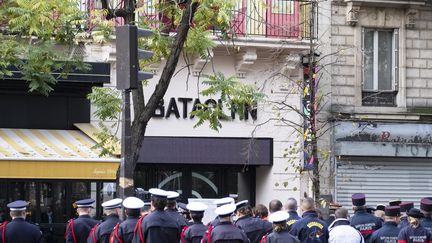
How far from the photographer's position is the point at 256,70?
25.7 meters

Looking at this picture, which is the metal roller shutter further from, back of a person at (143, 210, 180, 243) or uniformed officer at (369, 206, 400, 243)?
back of a person at (143, 210, 180, 243)

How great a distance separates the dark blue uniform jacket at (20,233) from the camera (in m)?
16.6

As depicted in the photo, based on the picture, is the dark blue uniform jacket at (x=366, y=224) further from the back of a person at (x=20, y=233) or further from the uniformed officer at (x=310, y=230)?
the back of a person at (x=20, y=233)

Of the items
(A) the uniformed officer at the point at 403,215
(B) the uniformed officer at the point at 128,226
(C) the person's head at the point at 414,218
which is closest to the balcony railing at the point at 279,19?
(A) the uniformed officer at the point at 403,215

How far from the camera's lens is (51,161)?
69.6 ft

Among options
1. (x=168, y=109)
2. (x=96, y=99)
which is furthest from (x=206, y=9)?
(x=168, y=109)

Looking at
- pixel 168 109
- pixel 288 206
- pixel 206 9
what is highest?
pixel 206 9

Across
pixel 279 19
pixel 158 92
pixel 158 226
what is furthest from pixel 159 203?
pixel 279 19

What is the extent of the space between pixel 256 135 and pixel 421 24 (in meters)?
5.48

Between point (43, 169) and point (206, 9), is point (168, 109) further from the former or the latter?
point (206, 9)

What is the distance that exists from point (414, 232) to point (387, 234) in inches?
32.1

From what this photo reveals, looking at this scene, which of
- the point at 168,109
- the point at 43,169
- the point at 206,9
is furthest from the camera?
the point at 168,109

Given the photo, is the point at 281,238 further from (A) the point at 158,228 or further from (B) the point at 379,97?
(B) the point at 379,97

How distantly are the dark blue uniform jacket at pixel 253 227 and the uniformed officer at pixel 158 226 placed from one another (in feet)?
5.89
